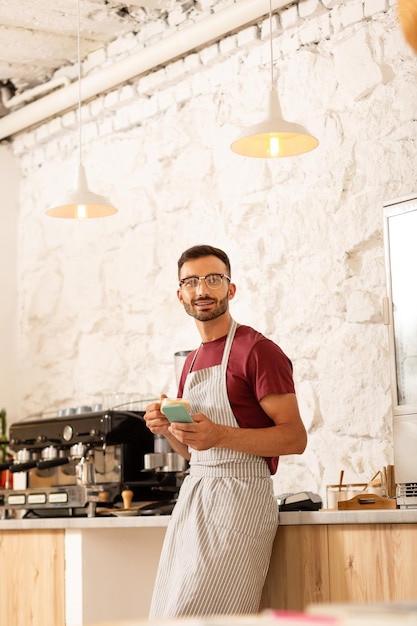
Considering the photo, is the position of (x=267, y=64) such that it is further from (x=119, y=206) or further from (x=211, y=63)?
(x=119, y=206)

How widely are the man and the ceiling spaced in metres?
Result: 2.47

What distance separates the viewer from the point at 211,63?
17.2ft

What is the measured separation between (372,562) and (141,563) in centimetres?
145

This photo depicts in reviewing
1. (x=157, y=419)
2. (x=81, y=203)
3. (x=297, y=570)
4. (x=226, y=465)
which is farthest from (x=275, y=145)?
(x=297, y=570)

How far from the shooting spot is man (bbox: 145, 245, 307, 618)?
3213 millimetres

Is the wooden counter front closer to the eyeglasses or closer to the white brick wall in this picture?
the eyeglasses

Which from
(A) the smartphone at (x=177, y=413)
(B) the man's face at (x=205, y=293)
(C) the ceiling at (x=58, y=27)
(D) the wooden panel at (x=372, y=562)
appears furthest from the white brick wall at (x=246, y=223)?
(A) the smartphone at (x=177, y=413)

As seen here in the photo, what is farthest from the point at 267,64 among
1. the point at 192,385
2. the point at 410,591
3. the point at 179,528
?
the point at 410,591

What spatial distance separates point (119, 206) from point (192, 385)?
244 cm

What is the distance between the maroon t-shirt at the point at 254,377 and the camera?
10.8 feet

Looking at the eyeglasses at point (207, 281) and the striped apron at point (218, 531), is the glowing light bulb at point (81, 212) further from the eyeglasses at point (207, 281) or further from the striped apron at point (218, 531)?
the striped apron at point (218, 531)

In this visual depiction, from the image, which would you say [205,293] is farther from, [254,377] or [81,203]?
[81,203]

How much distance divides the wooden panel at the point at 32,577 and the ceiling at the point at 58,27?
2.77 metres

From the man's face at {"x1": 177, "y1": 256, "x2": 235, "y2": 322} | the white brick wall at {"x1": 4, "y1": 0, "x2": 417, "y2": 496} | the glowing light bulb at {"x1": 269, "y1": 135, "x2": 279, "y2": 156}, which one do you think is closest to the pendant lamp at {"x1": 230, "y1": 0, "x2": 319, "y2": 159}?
the glowing light bulb at {"x1": 269, "y1": 135, "x2": 279, "y2": 156}
